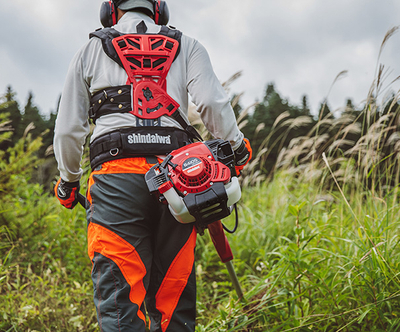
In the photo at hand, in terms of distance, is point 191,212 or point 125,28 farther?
point 125,28

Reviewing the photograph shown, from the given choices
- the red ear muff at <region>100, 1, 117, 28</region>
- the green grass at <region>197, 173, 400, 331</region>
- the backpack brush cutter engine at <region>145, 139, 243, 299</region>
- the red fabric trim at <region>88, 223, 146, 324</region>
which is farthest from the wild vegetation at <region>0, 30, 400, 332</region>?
the red ear muff at <region>100, 1, 117, 28</region>

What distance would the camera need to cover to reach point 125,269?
5.59 feet

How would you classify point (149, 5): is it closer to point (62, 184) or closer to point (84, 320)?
point (62, 184)

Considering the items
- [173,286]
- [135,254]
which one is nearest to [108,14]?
[135,254]

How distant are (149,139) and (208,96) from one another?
42cm

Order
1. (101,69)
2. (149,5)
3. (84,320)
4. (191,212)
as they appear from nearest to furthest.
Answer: (191,212) → (101,69) → (149,5) → (84,320)

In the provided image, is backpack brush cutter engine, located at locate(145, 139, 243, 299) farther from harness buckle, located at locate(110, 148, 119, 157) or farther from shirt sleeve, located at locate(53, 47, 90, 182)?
shirt sleeve, located at locate(53, 47, 90, 182)

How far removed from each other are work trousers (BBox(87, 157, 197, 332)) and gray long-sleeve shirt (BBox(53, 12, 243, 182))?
0.27 metres

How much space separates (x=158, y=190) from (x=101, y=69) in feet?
2.59

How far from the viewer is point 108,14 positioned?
2.15 m

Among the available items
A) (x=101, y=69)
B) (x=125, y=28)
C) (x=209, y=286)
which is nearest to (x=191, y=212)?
(x=101, y=69)

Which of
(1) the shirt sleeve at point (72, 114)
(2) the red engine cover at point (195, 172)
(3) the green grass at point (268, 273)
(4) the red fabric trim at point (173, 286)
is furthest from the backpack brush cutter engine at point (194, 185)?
(3) the green grass at point (268, 273)

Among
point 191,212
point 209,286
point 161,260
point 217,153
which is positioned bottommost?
point 209,286

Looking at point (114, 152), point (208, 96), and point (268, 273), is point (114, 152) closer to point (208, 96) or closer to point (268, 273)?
point (208, 96)
